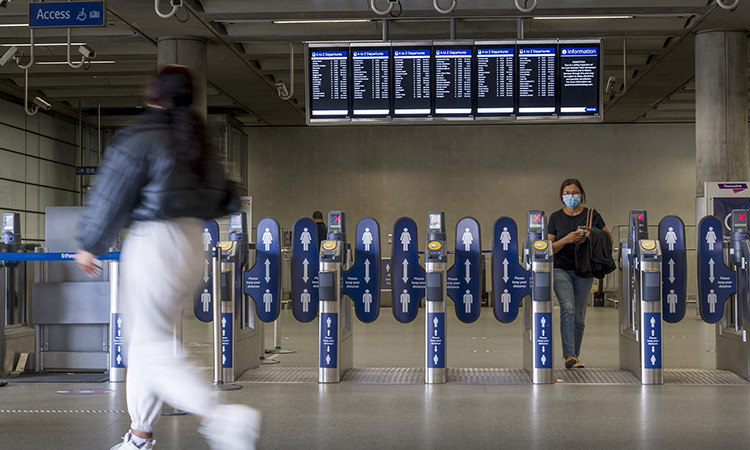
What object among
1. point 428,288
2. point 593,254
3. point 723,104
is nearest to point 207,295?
point 428,288

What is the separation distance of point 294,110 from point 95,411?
36.7 ft

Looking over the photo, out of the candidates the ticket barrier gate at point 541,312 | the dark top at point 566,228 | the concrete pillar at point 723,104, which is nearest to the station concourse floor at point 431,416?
the ticket barrier gate at point 541,312

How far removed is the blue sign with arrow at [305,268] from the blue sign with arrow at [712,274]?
319 centimetres

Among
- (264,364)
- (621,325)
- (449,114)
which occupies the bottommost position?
(264,364)

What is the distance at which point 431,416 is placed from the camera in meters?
4.37

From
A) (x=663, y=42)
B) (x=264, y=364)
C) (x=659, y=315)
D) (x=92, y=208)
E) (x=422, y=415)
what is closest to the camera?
(x=92, y=208)

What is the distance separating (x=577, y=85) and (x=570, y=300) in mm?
2626

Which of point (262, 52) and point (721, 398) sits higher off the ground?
point (262, 52)

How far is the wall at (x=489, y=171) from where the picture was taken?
53.5 ft

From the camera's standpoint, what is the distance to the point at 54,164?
50.5 feet

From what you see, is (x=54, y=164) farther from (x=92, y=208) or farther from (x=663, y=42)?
(x=92, y=208)

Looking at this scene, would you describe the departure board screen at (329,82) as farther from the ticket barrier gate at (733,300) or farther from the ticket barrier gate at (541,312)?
the ticket barrier gate at (733,300)

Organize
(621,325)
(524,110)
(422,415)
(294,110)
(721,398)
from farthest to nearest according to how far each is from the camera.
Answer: (294,110), (524,110), (621,325), (721,398), (422,415)

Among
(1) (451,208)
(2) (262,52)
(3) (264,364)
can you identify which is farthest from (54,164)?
(3) (264,364)
